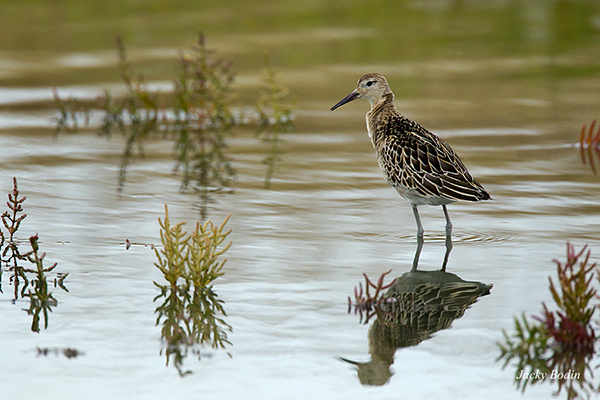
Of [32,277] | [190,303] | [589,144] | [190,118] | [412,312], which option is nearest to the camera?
[412,312]

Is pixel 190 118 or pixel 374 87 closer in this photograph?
pixel 374 87

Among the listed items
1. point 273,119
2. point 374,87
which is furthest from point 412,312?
point 273,119

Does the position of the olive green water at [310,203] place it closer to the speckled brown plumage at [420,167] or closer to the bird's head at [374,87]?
Result: the speckled brown plumage at [420,167]

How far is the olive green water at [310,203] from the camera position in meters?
5.44

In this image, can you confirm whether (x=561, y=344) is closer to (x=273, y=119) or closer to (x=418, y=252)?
(x=418, y=252)

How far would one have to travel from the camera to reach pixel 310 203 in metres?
9.67

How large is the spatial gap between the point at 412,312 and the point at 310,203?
350 centimetres

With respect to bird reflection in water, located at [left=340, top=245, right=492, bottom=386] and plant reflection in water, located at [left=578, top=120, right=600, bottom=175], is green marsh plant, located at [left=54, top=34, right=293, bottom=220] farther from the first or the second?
bird reflection in water, located at [left=340, top=245, right=492, bottom=386]

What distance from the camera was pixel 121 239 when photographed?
8.18m

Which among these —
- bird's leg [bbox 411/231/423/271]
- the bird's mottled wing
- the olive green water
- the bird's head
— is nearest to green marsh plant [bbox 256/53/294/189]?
the olive green water

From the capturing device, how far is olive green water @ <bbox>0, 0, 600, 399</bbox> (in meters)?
5.44

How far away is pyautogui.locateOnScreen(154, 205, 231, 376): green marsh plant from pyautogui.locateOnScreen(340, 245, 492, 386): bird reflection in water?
1020mm

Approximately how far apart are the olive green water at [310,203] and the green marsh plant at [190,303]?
11 centimetres

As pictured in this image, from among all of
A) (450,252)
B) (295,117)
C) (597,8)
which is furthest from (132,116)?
(597,8)
